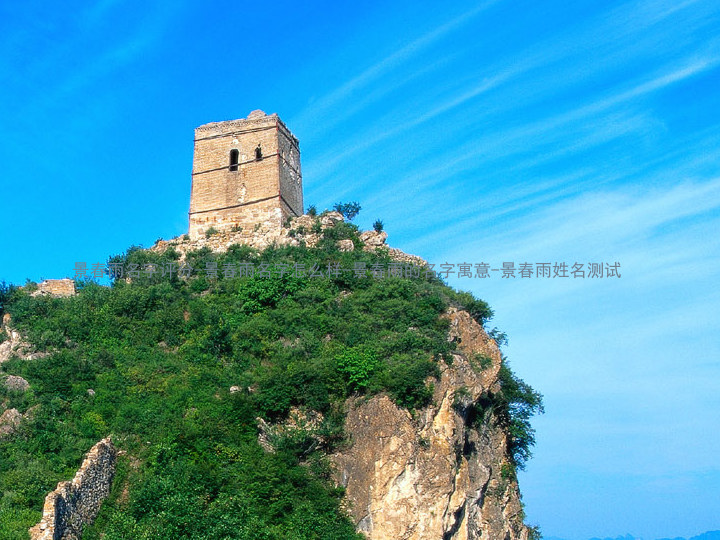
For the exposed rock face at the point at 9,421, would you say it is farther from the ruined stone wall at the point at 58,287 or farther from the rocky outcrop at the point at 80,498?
the ruined stone wall at the point at 58,287

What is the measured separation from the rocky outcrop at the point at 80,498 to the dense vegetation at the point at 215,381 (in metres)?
0.31

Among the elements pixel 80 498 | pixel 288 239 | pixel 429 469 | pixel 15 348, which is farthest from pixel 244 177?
pixel 80 498

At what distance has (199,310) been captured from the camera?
28.2 m

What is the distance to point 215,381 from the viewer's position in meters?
24.0

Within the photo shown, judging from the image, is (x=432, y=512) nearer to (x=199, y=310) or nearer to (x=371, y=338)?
(x=371, y=338)

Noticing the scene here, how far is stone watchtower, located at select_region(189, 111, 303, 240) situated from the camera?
33969mm

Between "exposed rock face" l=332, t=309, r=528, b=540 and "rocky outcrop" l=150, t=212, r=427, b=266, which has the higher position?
"rocky outcrop" l=150, t=212, r=427, b=266

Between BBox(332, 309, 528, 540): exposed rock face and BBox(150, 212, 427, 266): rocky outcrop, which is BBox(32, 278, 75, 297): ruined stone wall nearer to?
BBox(150, 212, 427, 266): rocky outcrop

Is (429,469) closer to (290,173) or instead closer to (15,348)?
(15,348)

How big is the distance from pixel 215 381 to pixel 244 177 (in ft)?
42.0

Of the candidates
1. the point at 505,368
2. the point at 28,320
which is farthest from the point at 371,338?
the point at 28,320

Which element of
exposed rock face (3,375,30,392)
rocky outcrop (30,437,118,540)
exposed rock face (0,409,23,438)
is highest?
exposed rock face (3,375,30,392)

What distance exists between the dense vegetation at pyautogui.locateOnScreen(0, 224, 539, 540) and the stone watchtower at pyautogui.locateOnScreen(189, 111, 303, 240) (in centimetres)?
259

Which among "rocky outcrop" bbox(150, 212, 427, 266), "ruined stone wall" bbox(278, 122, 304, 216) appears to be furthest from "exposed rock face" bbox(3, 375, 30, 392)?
"ruined stone wall" bbox(278, 122, 304, 216)
